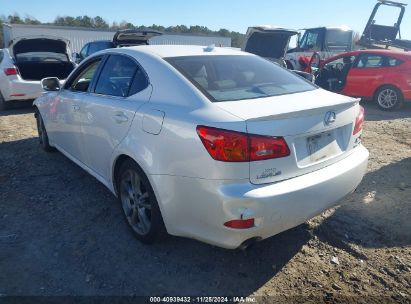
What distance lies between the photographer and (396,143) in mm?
6191

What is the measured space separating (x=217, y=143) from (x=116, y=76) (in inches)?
66.4

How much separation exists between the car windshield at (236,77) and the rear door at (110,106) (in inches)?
15.2

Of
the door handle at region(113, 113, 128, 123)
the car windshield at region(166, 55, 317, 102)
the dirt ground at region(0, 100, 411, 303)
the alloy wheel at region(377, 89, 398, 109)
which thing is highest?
the car windshield at region(166, 55, 317, 102)

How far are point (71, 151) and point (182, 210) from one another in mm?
2409

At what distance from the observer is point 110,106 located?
3289 millimetres

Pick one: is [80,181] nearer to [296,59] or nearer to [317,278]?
[317,278]

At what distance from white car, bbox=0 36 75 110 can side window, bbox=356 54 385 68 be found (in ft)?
25.3

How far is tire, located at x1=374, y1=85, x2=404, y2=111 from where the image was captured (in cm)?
884

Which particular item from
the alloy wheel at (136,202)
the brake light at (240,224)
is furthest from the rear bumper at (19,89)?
the brake light at (240,224)

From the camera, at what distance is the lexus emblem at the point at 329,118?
2654mm

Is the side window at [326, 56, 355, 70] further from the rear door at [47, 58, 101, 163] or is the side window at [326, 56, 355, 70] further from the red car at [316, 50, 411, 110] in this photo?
the rear door at [47, 58, 101, 163]

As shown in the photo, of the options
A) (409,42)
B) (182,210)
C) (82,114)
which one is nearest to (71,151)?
(82,114)

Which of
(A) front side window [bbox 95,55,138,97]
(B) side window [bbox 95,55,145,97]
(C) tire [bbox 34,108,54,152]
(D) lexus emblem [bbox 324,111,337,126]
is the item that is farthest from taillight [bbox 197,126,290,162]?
Result: (C) tire [bbox 34,108,54,152]

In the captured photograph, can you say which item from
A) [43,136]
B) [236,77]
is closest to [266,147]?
[236,77]
